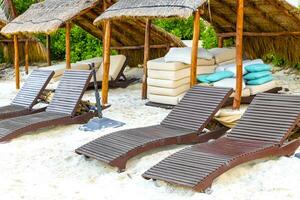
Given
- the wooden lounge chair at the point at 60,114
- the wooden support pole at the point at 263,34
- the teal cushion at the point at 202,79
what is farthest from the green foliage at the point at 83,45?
the teal cushion at the point at 202,79

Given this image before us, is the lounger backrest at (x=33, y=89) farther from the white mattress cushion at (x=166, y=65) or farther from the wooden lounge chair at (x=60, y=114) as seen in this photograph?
the white mattress cushion at (x=166, y=65)

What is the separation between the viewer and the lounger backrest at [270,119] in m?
5.24

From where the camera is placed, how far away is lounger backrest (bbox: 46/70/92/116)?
736cm

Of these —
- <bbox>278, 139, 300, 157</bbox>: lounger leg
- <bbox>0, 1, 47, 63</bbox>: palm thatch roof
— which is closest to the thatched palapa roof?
<bbox>0, 1, 47, 63</bbox>: palm thatch roof

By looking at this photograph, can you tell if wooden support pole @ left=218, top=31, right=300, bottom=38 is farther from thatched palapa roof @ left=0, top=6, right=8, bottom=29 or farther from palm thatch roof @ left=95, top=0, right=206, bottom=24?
thatched palapa roof @ left=0, top=6, right=8, bottom=29

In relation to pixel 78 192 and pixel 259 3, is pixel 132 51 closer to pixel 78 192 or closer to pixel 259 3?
pixel 259 3

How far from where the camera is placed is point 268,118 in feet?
18.0

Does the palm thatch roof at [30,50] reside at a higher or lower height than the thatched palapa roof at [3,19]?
Answer: lower

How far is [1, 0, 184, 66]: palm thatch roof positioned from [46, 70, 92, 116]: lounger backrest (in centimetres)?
153

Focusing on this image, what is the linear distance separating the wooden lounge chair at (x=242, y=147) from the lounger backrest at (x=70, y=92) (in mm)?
2687

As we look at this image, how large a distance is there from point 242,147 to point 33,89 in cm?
449

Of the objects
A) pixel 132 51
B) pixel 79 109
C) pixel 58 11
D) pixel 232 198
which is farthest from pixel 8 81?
pixel 232 198

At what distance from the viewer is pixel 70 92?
759 centimetres

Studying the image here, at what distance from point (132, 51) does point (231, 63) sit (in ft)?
13.2
